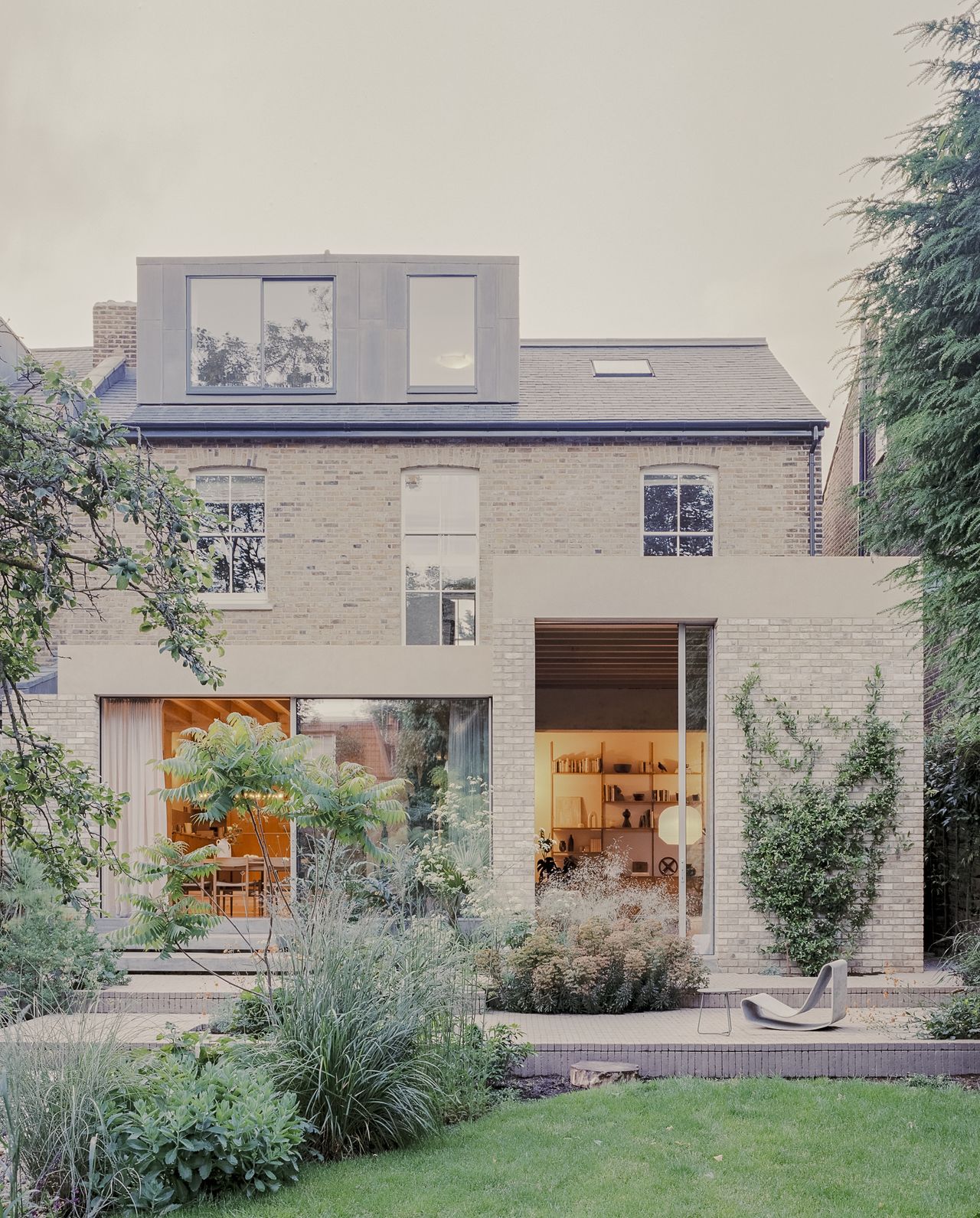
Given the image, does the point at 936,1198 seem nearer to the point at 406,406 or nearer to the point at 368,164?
the point at 406,406

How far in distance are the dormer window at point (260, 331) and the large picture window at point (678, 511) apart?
4854 mm

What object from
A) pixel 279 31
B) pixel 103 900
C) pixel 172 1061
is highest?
pixel 279 31

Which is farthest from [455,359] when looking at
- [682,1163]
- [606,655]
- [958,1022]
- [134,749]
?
[682,1163]

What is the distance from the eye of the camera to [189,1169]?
16.4 ft

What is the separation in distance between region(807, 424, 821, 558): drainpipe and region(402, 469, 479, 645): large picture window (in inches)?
177

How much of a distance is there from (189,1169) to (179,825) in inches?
326

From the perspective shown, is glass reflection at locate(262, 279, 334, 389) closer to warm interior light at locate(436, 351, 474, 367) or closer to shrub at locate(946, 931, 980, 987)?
warm interior light at locate(436, 351, 474, 367)

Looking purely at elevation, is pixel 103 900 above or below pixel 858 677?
below

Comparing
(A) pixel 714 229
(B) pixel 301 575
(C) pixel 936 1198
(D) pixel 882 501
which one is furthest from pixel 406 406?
(C) pixel 936 1198

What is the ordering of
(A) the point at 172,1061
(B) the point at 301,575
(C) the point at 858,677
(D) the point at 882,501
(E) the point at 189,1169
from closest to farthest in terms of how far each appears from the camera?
(E) the point at 189,1169, (A) the point at 172,1061, (D) the point at 882,501, (C) the point at 858,677, (B) the point at 301,575

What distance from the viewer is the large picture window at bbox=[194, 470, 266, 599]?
1451 centimetres

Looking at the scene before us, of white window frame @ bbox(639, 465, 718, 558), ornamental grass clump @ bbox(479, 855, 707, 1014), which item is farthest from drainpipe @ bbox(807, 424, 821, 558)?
ornamental grass clump @ bbox(479, 855, 707, 1014)

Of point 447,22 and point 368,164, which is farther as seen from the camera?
point 368,164

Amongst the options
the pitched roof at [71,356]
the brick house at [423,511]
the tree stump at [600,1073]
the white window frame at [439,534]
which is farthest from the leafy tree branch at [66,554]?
the pitched roof at [71,356]
